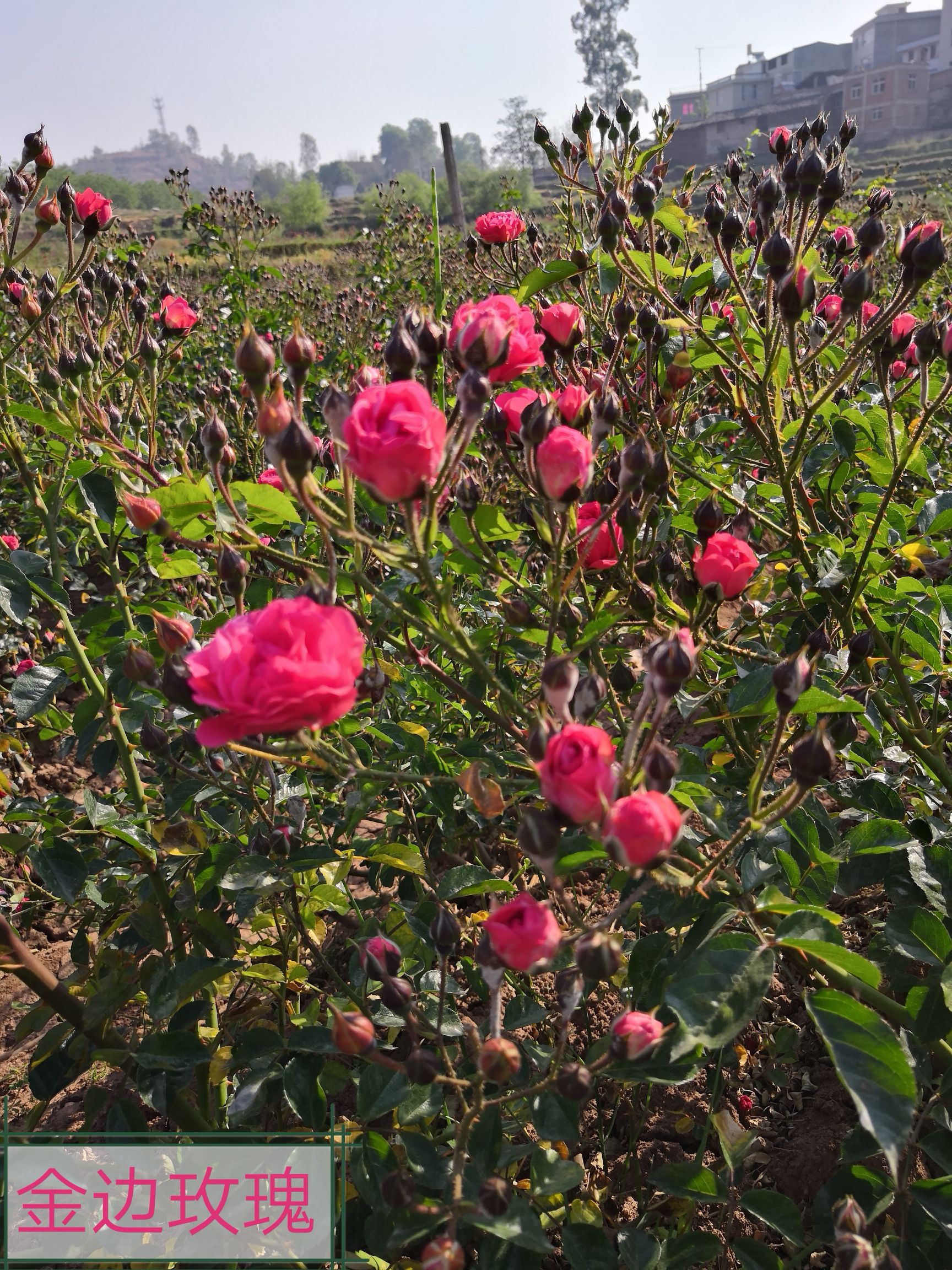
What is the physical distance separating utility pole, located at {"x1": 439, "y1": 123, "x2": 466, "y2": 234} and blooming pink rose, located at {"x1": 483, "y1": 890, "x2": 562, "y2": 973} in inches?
218

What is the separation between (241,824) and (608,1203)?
1147mm

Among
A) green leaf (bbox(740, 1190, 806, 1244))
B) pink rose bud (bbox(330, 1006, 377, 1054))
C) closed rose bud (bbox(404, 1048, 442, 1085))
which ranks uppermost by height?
pink rose bud (bbox(330, 1006, 377, 1054))

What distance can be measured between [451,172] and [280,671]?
6529 millimetres

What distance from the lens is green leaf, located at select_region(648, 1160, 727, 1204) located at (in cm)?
122

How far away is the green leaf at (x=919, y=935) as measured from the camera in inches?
43.3

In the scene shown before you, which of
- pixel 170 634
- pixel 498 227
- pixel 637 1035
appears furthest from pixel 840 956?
pixel 498 227

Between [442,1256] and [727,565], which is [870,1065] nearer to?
[442,1256]

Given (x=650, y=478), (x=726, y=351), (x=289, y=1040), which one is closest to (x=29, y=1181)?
(x=289, y=1040)

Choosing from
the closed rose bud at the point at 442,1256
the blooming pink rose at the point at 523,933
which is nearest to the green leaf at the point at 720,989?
the blooming pink rose at the point at 523,933

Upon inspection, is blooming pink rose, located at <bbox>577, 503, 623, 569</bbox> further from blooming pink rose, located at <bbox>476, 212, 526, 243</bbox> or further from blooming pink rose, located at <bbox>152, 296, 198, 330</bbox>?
blooming pink rose, located at <bbox>152, 296, 198, 330</bbox>

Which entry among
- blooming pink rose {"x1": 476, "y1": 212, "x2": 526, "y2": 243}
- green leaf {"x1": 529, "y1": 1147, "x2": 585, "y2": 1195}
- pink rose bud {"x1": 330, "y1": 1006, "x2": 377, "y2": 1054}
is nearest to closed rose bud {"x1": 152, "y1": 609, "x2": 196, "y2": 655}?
pink rose bud {"x1": 330, "y1": 1006, "x2": 377, "y2": 1054}

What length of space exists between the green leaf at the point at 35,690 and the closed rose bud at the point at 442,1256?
1.21 metres

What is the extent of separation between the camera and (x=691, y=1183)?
1.23m

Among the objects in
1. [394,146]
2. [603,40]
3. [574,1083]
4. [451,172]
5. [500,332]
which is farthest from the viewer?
[394,146]
